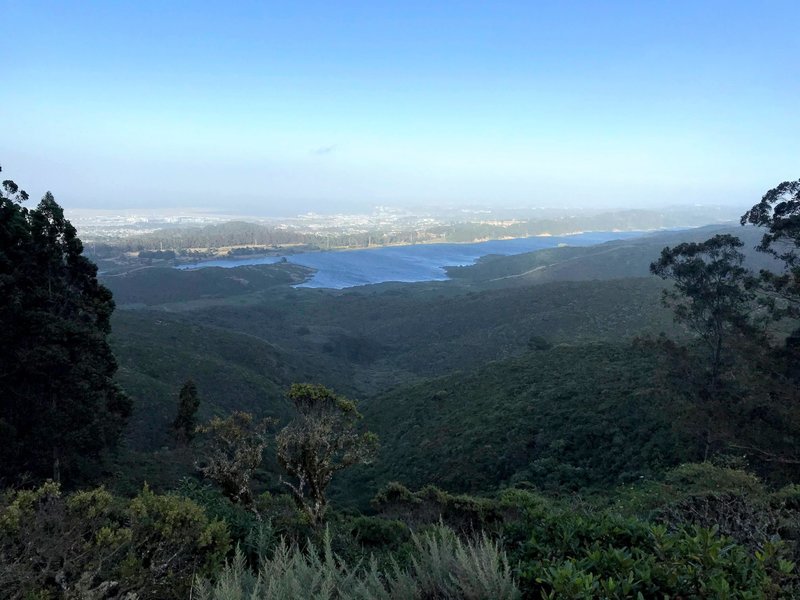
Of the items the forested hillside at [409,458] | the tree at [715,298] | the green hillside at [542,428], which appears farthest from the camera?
Result: the green hillside at [542,428]

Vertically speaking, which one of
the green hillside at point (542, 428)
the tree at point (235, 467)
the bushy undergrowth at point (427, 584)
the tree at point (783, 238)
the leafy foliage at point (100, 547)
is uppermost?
the tree at point (783, 238)

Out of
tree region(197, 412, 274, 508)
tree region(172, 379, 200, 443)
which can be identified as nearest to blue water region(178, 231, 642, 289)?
tree region(172, 379, 200, 443)

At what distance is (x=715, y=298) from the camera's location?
13203 millimetres

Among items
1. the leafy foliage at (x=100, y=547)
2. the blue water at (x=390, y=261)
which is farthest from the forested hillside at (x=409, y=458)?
the blue water at (x=390, y=261)

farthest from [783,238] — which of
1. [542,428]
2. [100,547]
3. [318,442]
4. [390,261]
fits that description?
[390,261]

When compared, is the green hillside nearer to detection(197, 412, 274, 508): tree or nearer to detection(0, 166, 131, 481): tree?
detection(197, 412, 274, 508): tree

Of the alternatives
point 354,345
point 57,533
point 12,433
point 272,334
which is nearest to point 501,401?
point 12,433

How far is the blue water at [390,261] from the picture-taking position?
91250mm

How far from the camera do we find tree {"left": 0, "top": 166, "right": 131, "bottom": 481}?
1102 centimetres

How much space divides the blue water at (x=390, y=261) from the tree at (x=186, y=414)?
64.9 meters

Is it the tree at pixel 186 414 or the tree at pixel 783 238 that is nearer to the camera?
the tree at pixel 783 238

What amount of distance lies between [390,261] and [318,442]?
103m

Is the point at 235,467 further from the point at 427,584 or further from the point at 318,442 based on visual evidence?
the point at 427,584

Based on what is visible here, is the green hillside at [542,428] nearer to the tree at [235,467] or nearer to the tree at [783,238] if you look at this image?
the tree at [783,238]
